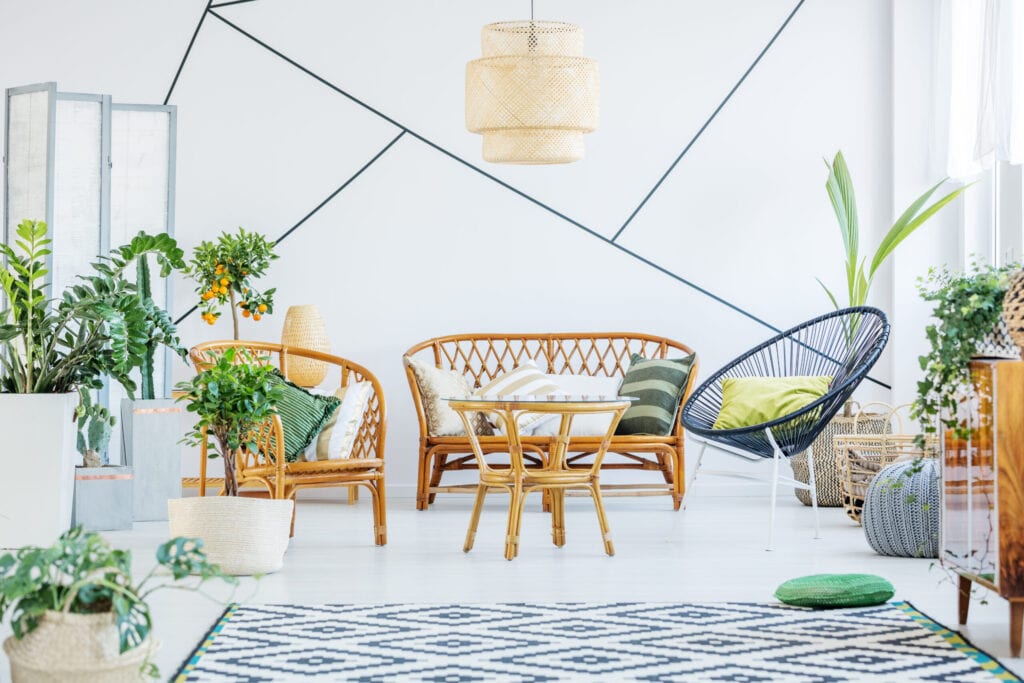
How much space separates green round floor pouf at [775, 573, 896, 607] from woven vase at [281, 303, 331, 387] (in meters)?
3.13

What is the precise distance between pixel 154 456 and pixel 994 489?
359 centimetres

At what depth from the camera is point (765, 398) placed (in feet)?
15.9

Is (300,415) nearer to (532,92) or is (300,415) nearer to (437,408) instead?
(437,408)

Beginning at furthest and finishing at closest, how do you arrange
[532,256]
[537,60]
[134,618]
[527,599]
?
[532,256] → [537,60] → [527,599] → [134,618]

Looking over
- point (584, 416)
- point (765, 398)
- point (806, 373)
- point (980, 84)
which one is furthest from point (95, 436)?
point (980, 84)

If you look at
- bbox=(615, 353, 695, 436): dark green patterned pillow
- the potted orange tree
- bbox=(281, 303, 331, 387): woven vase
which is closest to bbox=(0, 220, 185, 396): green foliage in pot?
the potted orange tree

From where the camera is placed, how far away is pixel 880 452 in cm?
488

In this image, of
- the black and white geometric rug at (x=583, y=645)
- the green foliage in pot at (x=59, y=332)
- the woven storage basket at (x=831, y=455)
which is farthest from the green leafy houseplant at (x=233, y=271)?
the black and white geometric rug at (x=583, y=645)

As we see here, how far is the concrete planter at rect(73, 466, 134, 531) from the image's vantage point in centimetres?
482

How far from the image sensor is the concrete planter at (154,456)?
16.7 ft

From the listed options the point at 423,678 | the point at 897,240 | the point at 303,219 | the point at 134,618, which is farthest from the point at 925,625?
the point at 303,219

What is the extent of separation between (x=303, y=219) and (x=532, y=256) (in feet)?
3.91

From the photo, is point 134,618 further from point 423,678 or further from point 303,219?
point 303,219

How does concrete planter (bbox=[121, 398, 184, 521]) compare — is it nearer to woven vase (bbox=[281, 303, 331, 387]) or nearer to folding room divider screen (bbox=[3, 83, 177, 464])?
folding room divider screen (bbox=[3, 83, 177, 464])
